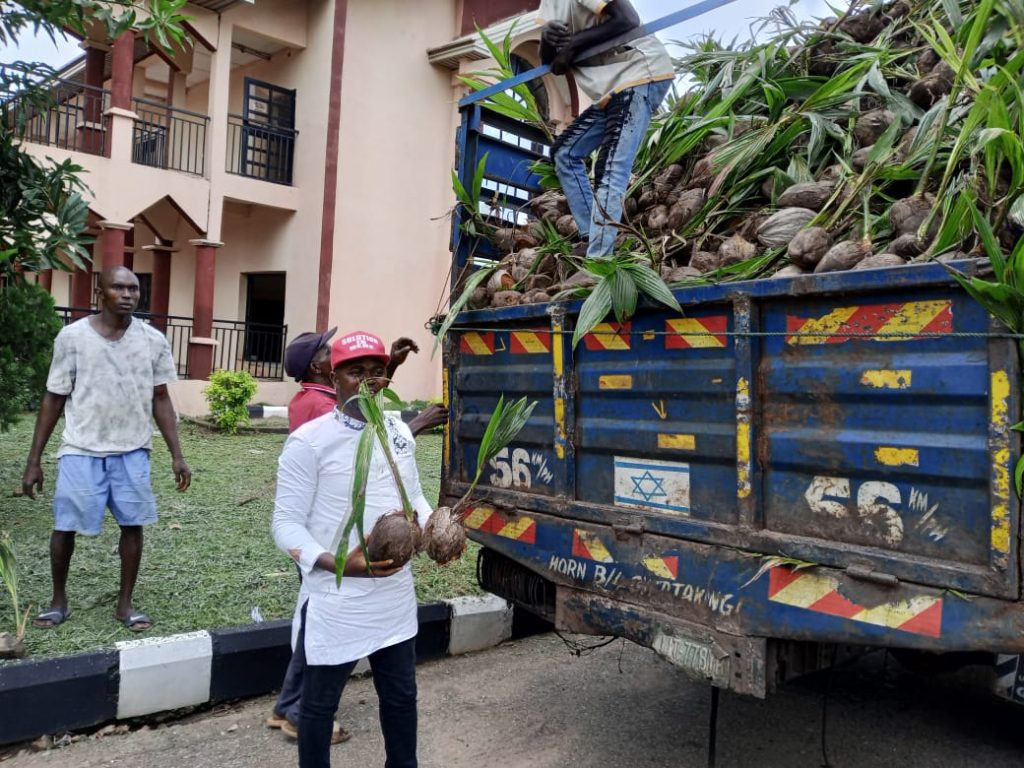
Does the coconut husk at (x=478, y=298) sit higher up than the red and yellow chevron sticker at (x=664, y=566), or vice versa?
the coconut husk at (x=478, y=298)

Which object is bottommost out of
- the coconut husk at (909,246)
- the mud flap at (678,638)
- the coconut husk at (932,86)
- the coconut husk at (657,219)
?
the mud flap at (678,638)

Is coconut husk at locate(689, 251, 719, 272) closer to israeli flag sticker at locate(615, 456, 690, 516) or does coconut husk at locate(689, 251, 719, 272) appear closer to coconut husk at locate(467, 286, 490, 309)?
israeli flag sticker at locate(615, 456, 690, 516)

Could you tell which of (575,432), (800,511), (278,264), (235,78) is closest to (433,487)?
(575,432)

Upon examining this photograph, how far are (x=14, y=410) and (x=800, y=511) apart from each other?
5.19 metres

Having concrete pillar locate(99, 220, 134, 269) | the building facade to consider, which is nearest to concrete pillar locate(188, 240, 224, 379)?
the building facade

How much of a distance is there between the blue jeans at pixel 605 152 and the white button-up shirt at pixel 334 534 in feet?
4.53

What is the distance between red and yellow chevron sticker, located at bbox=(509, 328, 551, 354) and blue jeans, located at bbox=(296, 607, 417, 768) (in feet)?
4.01

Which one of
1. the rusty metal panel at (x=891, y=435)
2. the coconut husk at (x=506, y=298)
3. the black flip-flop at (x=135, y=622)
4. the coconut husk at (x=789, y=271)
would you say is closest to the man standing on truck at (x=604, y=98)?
the coconut husk at (x=506, y=298)

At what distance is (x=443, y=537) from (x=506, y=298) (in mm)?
1335

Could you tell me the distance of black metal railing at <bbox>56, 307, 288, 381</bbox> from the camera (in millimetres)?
13289

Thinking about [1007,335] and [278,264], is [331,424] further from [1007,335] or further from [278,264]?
[278,264]

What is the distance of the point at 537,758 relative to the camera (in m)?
3.34

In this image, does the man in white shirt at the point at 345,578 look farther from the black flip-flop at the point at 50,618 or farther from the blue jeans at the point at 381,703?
the black flip-flop at the point at 50,618

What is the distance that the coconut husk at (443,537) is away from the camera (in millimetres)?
2611
